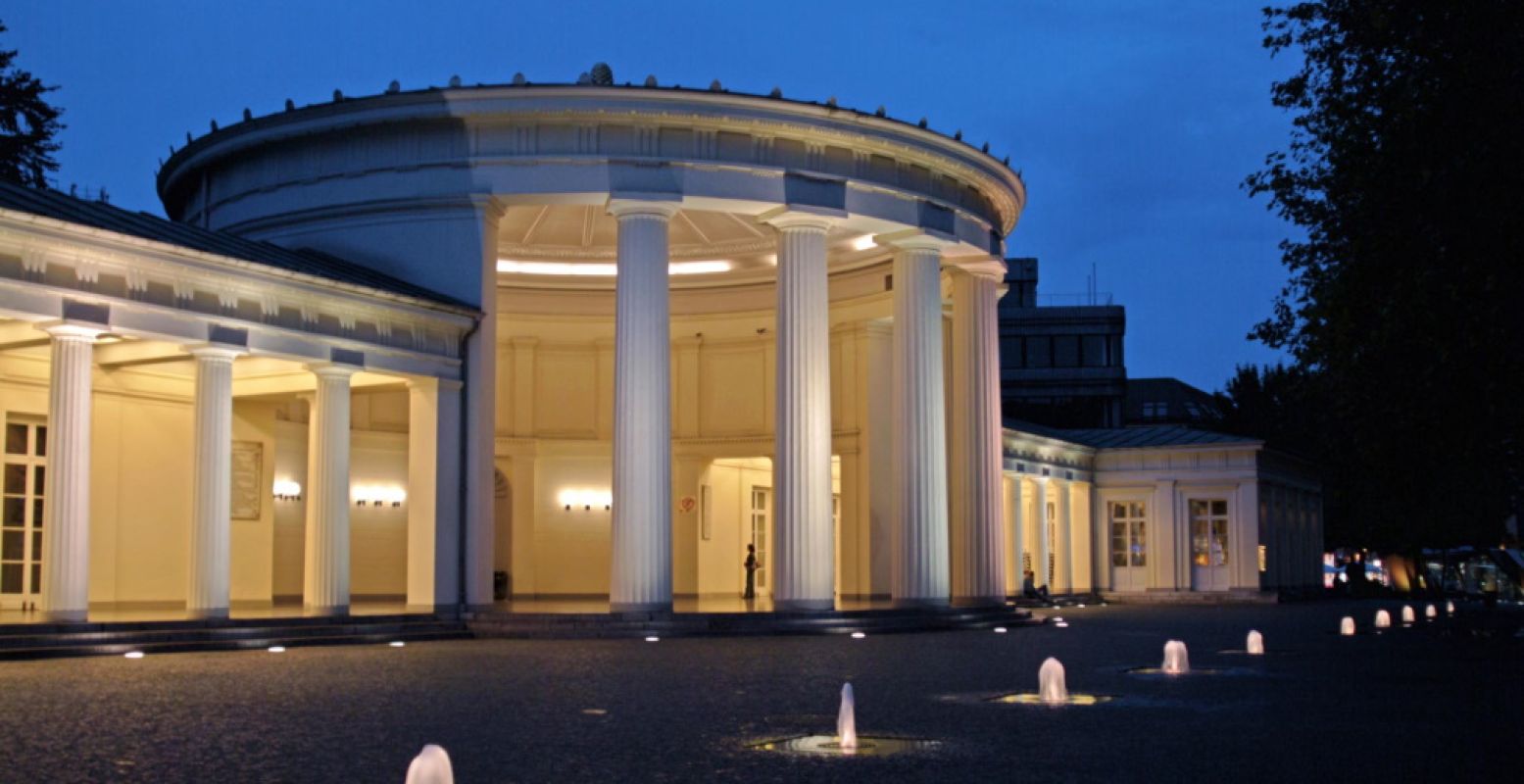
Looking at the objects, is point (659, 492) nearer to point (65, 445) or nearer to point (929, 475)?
point (929, 475)

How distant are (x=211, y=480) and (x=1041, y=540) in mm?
31034

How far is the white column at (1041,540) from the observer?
163 ft

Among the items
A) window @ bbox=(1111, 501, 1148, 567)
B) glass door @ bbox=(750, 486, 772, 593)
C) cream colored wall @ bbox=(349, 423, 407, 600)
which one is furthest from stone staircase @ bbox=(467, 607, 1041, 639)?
window @ bbox=(1111, 501, 1148, 567)

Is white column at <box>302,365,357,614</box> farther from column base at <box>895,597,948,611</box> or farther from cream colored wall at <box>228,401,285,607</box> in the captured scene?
column base at <box>895,597,948,611</box>

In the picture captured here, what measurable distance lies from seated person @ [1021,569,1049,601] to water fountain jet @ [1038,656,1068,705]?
107 feet

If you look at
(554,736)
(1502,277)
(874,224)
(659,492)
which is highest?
(874,224)

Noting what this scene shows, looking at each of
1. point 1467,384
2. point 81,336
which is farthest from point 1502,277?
point 81,336

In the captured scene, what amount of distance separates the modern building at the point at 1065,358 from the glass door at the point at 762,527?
60.7 m

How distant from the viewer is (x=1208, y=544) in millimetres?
54156

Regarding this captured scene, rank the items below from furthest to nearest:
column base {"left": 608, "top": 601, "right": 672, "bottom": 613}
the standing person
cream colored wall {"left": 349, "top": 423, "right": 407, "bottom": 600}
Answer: the standing person → cream colored wall {"left": 349, "top": 423, "right": 407, "bottom": 600} → column base {"left": 608, "top": 601, "right": 672, "bottom": 613}

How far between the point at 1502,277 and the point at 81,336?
17879 millimetres

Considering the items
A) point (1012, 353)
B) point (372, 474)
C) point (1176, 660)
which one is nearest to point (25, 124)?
point (372, 474)

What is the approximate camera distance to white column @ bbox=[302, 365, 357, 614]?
26547mm

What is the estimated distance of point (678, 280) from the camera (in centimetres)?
4062
